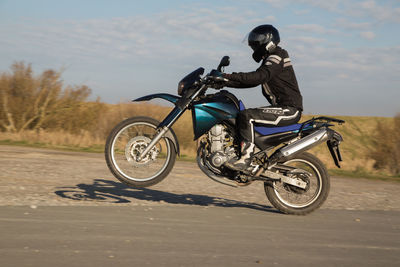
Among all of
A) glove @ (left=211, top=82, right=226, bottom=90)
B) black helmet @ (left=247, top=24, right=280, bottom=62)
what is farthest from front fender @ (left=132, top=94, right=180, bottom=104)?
black helmet @ (left=247, top=24, right=280, bottom=62)

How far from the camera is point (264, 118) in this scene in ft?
22.5

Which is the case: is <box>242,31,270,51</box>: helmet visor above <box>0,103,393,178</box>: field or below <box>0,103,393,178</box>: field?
above

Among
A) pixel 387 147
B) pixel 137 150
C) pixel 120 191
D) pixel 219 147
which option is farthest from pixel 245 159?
pixel 387 147

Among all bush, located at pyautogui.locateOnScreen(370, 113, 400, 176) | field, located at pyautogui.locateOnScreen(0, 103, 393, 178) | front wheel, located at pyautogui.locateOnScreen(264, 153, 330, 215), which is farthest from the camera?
bush, located at pyautogui.locateOnScreen(370, 113, 400, 176)

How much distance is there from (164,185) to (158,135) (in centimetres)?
317

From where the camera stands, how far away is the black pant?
22.0ft

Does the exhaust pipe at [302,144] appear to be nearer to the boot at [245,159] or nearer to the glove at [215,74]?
the boot at [245,159]

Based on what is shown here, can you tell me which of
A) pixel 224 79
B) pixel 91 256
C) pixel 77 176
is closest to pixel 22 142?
pixel 77 176

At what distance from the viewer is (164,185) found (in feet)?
32.3

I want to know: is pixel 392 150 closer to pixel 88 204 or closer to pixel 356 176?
pixel 356 176

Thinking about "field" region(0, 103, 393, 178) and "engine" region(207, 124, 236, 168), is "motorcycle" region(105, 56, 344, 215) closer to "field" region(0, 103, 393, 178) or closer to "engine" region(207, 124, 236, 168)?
"engine" region(207, 124, 236, 168)

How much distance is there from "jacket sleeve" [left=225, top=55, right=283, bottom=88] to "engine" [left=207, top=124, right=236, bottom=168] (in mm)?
685

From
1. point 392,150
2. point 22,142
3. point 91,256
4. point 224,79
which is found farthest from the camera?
point 392,150

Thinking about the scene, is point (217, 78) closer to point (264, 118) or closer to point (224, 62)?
point (224, 62)
